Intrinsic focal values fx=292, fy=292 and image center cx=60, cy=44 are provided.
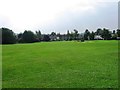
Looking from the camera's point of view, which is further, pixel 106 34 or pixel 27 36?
pixel 106 34

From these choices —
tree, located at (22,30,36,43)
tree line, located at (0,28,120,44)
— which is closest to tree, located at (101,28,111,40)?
tree line, located at (0,28,120,44)

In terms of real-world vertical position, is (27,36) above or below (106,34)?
below

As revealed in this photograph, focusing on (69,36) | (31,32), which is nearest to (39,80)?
(31,32)

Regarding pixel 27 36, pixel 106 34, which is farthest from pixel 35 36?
pixel 106 34

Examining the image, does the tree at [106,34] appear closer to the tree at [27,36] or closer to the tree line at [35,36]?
the tree line at [35,36]

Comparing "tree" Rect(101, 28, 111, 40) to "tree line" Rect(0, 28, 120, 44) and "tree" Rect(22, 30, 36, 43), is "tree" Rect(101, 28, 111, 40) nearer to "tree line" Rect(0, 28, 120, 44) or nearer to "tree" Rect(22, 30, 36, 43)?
"tree line" Rect(0, 28, 120, 44)

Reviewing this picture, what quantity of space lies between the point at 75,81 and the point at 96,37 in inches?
5153

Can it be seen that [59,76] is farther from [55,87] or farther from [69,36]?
[69,36]

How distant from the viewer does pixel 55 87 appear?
11688 millimetres

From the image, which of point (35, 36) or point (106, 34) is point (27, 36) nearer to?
point (35, 36)

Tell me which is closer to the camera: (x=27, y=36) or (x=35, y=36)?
(x=27, y=36)

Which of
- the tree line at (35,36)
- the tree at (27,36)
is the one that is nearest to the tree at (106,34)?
the tree line at (35,36)

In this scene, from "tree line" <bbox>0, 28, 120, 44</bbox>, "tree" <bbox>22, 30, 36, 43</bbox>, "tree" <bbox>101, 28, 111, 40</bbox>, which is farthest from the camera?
"tree" <bbox>101, 28, 111, 40</bbox>

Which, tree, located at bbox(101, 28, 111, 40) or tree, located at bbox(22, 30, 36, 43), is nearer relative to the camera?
tree, located at bbox(22, 30, 36, 43)
